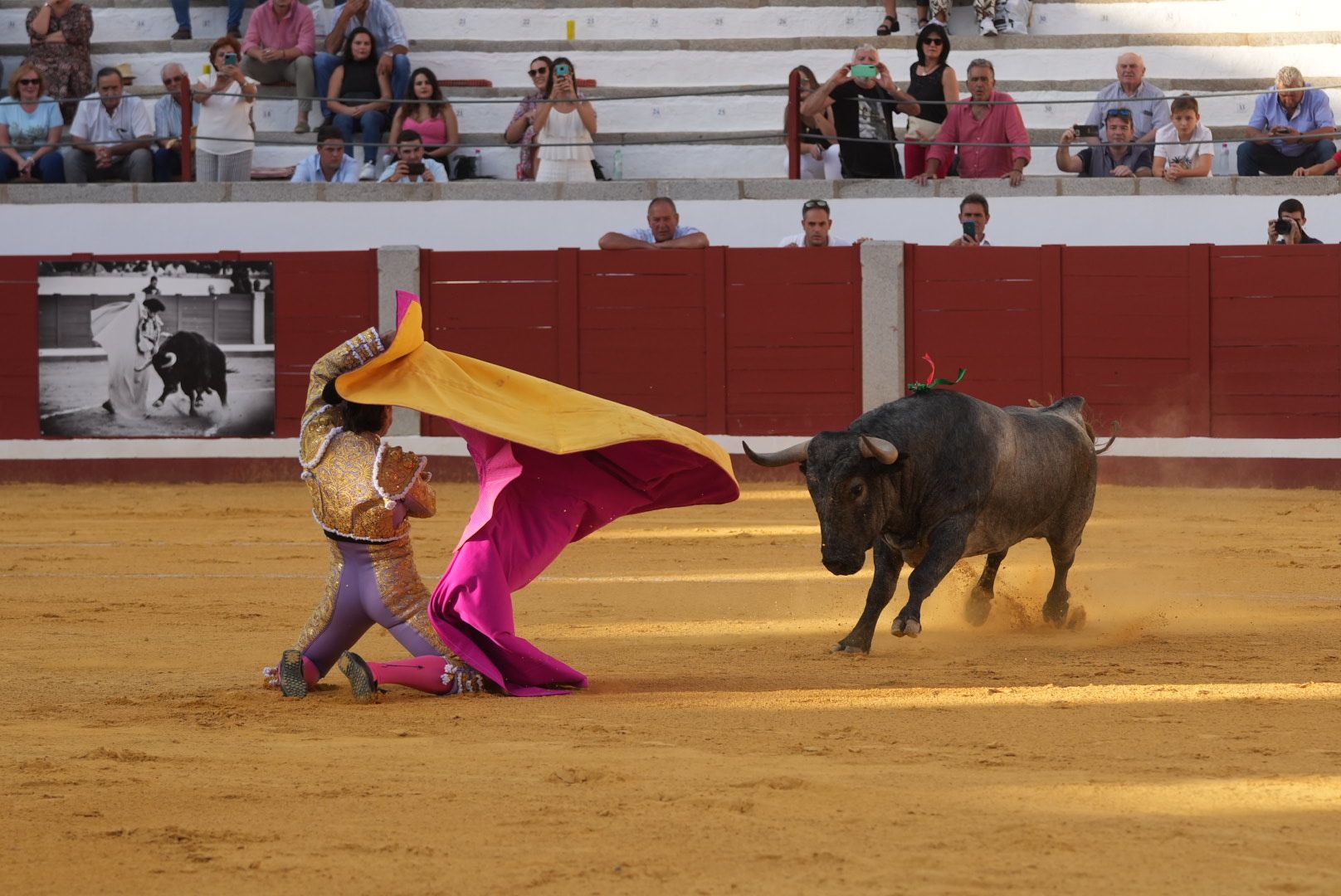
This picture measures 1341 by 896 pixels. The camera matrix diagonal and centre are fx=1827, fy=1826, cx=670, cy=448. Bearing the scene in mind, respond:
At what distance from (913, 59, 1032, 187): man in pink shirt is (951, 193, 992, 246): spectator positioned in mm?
505

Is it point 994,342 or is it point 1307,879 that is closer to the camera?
point 1307,879

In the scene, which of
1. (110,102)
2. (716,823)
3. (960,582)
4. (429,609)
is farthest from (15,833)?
(110,102)

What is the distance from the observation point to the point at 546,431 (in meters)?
4.87

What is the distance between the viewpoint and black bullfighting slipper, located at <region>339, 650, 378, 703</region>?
4711mm

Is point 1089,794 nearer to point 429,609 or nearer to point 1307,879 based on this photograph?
point 1307,879

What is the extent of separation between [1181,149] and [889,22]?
10.8ft

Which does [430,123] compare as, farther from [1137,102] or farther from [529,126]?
[1137,102]

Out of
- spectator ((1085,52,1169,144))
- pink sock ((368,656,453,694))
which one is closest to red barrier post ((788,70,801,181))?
spectator ((1085,52,1169,144))

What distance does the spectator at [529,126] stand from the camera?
12.9 m

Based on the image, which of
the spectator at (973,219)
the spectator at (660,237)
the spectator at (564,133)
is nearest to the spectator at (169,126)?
the spectator at (564,133)

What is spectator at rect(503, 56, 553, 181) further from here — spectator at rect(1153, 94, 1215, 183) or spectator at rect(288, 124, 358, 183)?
spectator at rect(1153, 94, 1215, 183)

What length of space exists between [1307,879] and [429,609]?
2.57 metres

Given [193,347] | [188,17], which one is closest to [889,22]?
[188,17]

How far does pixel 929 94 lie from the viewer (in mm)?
12469
